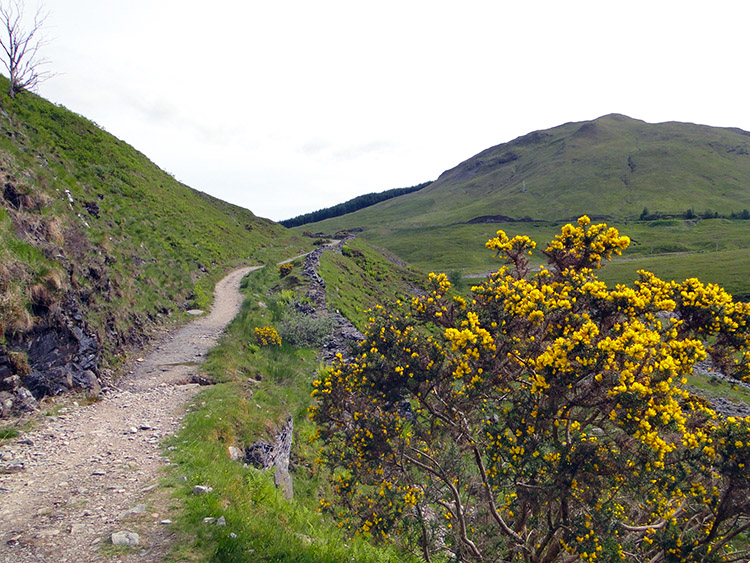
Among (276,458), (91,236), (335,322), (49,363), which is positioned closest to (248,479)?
(276,458)

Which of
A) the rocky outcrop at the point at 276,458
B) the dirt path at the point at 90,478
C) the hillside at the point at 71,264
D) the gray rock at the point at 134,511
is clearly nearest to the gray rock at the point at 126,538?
the dirt path at the point at 90,478

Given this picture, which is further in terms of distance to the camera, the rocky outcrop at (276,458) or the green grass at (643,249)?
the green grass at (643,249)

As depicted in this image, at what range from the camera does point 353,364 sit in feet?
31.9

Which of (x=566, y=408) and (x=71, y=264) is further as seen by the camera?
(x=71, y=264)

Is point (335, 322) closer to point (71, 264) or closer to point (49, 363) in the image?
point (71, 264)

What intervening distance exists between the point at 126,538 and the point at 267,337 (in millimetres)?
13904

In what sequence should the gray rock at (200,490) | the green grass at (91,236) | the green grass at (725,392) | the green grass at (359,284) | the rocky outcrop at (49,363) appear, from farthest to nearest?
the green grass at (725,392) → the green grass at (359,284) → the green grass at (91,236) → the rocky outcrop at (49,363) → the gray rock at (200,490)

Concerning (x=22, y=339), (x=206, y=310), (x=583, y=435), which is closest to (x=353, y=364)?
(x=583, y=435)

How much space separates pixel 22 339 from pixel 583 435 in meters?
13.8

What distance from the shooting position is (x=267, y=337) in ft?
64.8

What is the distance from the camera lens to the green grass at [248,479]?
6.44 metres

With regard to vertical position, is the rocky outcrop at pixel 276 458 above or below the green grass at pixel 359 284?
below

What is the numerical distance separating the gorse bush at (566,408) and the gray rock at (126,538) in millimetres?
4369

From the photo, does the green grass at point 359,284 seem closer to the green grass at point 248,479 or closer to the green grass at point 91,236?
the green grass at point 248,479
